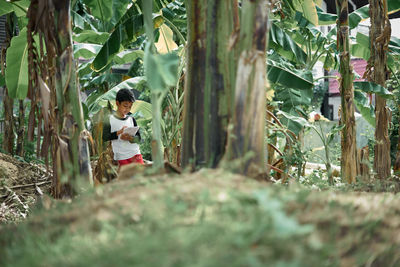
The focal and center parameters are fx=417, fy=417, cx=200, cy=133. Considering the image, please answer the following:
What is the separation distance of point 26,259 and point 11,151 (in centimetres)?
587

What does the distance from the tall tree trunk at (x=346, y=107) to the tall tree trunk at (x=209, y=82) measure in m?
2.03

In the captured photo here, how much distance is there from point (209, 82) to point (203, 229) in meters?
1.21

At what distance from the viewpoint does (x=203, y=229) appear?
960mm

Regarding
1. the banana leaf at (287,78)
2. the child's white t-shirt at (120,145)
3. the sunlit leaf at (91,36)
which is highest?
the sunlit leaf at (91,36)

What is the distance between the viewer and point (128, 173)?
1.80 metres

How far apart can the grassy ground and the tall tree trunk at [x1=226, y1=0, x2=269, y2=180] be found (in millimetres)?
264

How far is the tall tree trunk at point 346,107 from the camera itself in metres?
3.80

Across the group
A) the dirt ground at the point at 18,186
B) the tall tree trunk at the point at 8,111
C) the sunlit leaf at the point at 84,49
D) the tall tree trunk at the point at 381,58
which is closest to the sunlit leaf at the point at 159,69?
the dirt ground at the point at 18,186

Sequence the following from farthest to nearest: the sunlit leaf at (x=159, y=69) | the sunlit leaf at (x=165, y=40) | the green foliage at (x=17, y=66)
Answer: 1. the sunlit leaf at (x=165, y=40)
2. the green foliage at (x=17, y=66)
3. the sunlit leaf at (x=159, y=69)

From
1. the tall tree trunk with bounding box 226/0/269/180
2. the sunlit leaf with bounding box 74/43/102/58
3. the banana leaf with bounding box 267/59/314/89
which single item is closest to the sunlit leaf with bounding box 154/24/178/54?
the sunlit leaf with bounding box 74/43/102/58

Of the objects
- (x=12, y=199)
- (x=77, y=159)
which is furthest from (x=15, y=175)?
(x=77, y=159)

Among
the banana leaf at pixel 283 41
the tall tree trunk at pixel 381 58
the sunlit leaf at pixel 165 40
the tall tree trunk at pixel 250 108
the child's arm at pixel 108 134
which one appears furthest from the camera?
the sunlit leaf at pixel 165 40

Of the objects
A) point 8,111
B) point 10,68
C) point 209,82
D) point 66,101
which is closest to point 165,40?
point 10,68

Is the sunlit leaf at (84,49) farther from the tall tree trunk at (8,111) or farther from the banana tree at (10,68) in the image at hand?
the tall tree trunk at (8,111)
